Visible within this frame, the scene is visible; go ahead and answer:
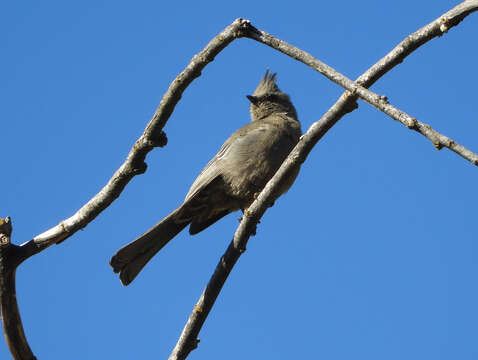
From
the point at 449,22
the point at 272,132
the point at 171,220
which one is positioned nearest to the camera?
the point at 449,22

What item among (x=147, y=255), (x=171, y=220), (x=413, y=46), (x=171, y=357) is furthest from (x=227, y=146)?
(x=413, y=46)

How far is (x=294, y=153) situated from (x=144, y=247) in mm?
2437

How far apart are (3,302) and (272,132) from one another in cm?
361

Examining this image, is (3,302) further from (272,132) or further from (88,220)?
(272,132)

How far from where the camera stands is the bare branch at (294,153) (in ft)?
10.7

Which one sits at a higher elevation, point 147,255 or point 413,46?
point 413,46

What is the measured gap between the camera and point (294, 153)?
12.7 feet

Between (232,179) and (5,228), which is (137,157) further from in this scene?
(232,179)

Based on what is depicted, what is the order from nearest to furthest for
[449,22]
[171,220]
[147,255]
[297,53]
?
[449,22] < [297,53] < [147,255] < [171,220]

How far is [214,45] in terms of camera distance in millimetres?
3904

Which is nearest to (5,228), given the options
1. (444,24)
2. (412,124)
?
(412,124)

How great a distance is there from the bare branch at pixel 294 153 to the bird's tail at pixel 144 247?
148 cm

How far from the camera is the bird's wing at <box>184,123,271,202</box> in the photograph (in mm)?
6512

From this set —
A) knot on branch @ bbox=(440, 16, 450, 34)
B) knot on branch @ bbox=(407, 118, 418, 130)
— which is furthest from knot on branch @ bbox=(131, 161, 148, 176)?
knot on branch @ bbox=(440, 16, 450, 34)
